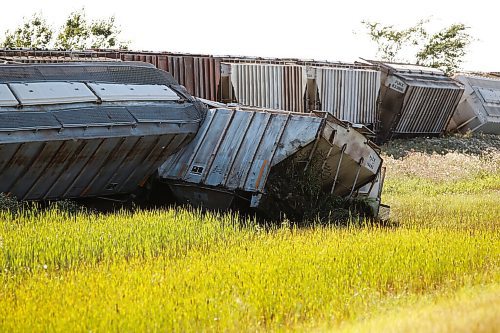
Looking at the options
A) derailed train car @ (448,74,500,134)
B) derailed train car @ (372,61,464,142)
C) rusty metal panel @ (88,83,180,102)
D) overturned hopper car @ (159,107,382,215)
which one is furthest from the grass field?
derailed train car @ (448,74,500,134)

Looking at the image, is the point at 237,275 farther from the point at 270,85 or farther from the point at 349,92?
the point at 349,92

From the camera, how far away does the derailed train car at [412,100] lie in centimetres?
3011

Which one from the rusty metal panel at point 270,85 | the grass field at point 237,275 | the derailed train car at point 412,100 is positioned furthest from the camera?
the derailed train car at point 412,100

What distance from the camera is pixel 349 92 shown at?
2833 cm

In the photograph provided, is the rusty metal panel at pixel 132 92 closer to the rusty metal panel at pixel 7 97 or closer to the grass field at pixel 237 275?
the rusty metal panel at pixel 7 97

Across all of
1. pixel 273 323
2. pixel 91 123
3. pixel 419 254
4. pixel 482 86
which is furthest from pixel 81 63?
pixel 482 86

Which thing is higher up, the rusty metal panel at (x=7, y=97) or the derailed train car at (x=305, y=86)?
the rusty metal panel at (x=7, y=97)

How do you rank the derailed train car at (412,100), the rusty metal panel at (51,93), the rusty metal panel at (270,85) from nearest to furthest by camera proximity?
the rusty metal panel at (51,93), the rusty metal panel at (270,85), the derailed train car at (412,100)

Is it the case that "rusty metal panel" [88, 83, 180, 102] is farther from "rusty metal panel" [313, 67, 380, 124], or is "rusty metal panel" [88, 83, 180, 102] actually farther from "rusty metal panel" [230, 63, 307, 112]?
"rusty metal panel" [313, 67, 380, 124]

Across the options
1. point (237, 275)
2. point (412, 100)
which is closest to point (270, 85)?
point (412, 100)

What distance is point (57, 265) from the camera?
932 centimetres

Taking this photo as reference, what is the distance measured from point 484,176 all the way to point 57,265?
17.0m

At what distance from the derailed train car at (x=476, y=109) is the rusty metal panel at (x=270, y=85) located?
1035 centimetres

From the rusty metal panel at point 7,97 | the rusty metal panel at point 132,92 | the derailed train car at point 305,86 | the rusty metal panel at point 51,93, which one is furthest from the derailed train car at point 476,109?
the rusty metal panel at point 7,97
